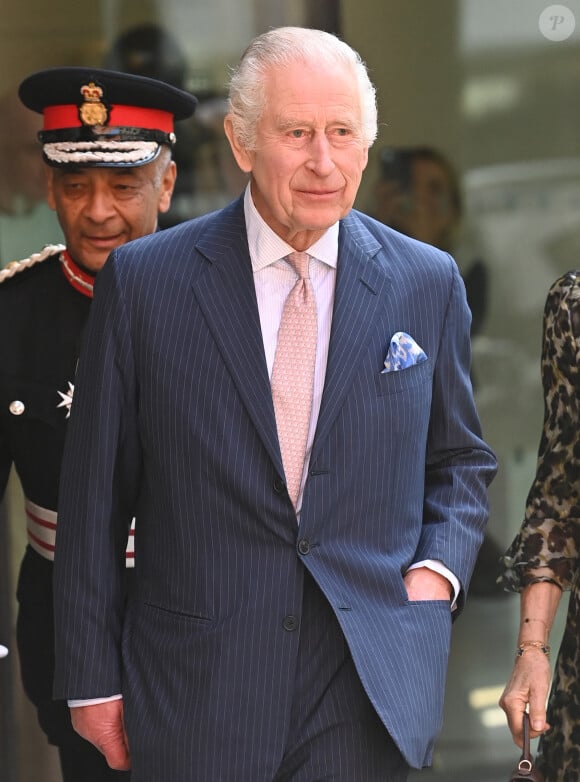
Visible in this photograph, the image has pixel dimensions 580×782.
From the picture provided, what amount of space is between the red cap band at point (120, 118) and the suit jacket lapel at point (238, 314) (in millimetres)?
776

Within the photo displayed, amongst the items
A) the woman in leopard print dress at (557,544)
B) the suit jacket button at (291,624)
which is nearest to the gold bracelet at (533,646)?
the woman in leopard print dress at (557,544)

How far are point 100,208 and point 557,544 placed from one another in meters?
1.22

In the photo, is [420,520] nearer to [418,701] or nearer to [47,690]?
[418,701]

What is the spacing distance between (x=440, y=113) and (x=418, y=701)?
236cm

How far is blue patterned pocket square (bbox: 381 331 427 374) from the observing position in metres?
2.54

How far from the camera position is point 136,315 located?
2.55m

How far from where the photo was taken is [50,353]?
10.6 ft

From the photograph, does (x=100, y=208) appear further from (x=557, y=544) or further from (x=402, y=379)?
(x=557, y=544)

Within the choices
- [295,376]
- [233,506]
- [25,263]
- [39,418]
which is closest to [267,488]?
[233,506]

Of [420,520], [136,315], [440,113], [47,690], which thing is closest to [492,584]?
[440,113]

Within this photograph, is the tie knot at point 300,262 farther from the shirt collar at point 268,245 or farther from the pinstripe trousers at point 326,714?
the pinstripe trousers at point 326,714

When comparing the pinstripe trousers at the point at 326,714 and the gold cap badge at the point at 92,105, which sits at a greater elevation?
the gold cap badge at the point at 92,105

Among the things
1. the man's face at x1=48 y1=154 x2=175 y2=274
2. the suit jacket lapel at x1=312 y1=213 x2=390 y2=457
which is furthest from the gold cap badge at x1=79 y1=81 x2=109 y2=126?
the suit jacket lapel at x1=312 y1=213 x2=390 y2=457

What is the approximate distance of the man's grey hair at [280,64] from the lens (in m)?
2.48
